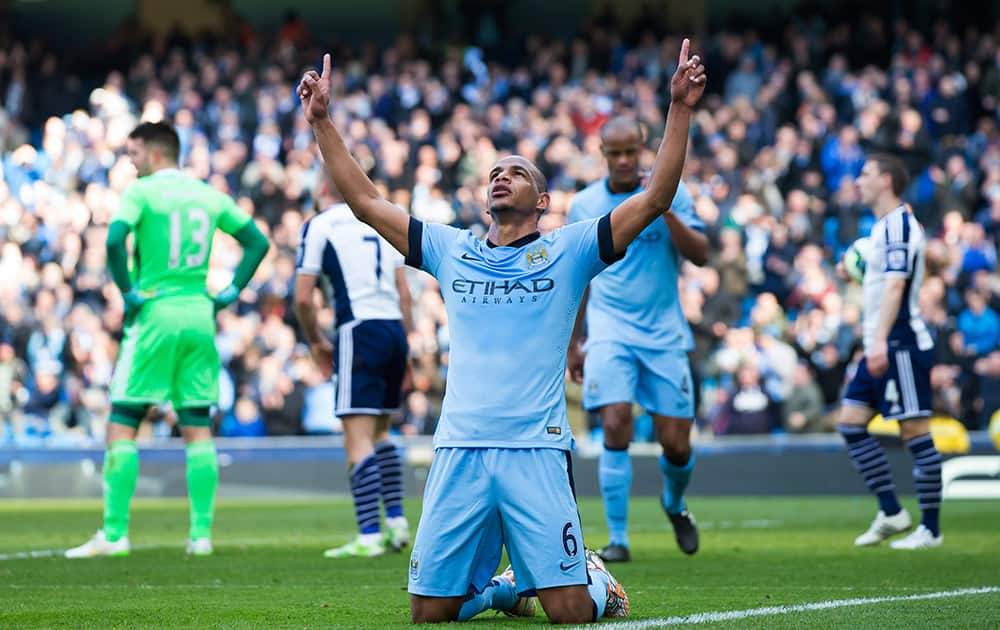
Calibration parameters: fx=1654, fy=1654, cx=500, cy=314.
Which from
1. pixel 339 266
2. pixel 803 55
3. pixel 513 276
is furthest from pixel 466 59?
pixel 513 276

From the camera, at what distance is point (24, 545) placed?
36.2ft

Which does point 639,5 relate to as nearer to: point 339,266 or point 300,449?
point 300,449

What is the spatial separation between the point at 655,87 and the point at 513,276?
64.4 ft

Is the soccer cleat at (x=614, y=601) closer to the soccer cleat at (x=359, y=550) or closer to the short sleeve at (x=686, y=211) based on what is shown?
the short sleeve at (x=686, y=211)

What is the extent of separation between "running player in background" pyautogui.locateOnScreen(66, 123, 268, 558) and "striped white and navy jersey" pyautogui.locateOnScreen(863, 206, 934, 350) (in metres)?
4.08

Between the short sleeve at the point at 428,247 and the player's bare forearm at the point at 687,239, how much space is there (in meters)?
2.99

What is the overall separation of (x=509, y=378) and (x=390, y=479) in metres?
4.58

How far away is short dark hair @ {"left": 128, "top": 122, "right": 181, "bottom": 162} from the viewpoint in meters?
10.3

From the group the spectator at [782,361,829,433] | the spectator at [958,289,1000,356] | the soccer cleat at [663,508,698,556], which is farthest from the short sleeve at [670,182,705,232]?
the spectator at [958,289,1000,356]

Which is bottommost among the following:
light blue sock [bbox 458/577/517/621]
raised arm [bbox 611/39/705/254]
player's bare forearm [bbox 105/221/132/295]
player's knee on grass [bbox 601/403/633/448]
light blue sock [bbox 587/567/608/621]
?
light blue sock [bbox 458/577/517/621]

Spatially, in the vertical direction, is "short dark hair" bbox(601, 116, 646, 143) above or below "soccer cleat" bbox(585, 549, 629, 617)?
above

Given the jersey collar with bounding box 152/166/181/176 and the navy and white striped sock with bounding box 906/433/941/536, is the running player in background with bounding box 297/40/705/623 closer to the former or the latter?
the jersey collar with bounding box 152/166/181/176

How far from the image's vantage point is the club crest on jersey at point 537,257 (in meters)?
6.23

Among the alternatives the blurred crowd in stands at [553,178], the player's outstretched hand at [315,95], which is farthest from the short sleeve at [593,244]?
the blurred crowd in stands at [553,178]
